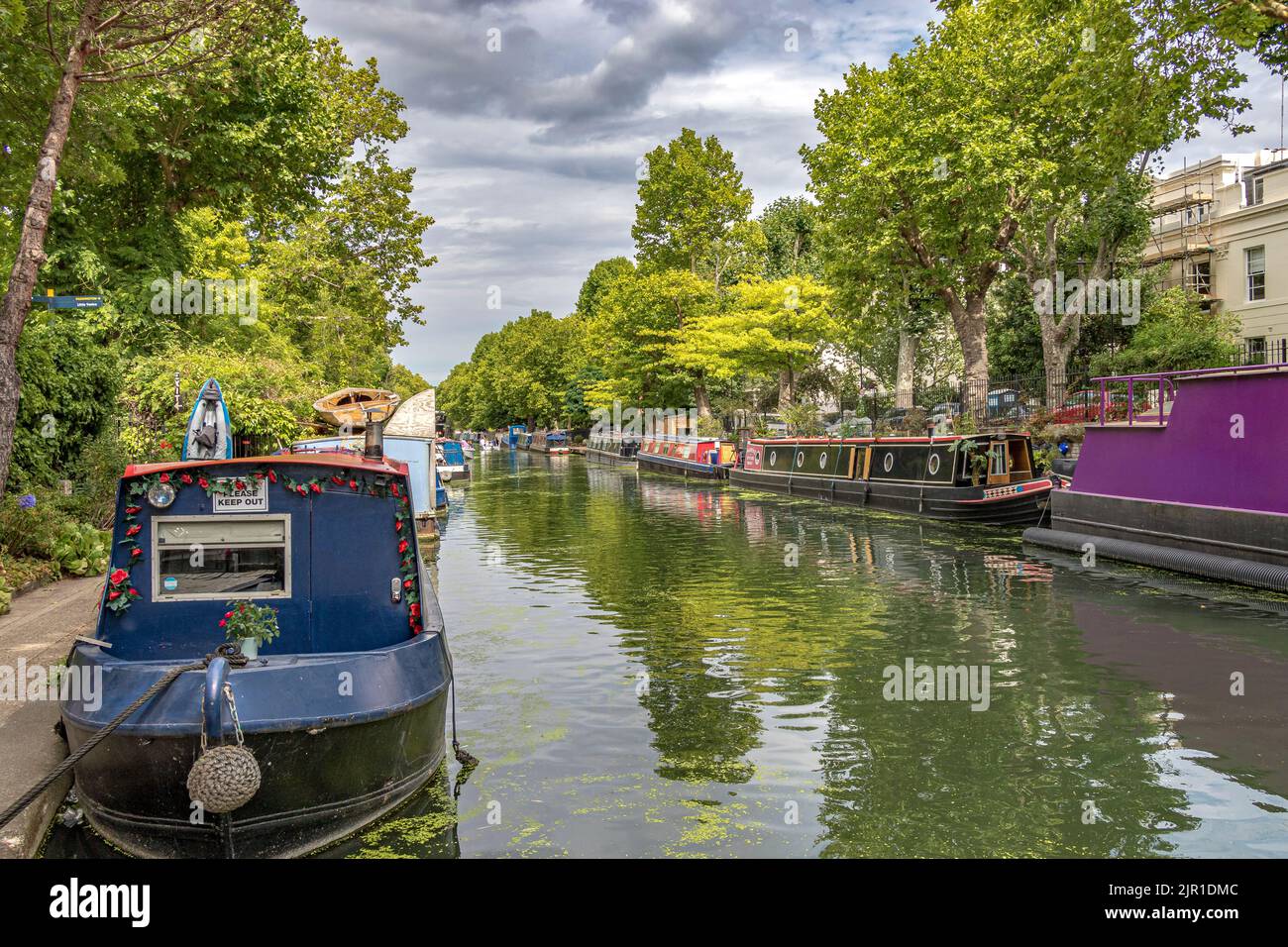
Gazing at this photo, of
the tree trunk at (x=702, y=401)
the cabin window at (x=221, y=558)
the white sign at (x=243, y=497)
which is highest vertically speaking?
the tree trunk at (x=702, y=401)

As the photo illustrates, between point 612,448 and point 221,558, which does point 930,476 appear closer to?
point 221,558

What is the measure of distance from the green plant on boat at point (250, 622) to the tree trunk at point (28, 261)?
17.5 ft

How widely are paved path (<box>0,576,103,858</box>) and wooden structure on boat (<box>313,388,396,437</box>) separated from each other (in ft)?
46.1

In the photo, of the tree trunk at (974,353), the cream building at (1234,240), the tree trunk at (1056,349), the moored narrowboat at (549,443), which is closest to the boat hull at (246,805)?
the tree trunk at (974,353)

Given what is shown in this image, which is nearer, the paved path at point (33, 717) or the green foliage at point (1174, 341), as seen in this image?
the paved path at point (33, 717)

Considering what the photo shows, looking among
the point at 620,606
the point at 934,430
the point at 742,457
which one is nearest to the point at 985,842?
the point at 620,606

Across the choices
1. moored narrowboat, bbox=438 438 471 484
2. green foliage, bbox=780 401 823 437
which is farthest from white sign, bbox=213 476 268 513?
green foliage, bbox=780 401 823 437

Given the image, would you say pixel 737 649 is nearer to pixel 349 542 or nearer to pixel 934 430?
pixel 349 542

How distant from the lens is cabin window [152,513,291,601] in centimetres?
699

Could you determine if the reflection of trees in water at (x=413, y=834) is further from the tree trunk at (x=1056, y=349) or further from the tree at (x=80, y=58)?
the tree trunk at (x=1056, y=349)

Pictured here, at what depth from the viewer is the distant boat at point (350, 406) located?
88.5 ft

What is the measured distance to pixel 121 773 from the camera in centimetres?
603
